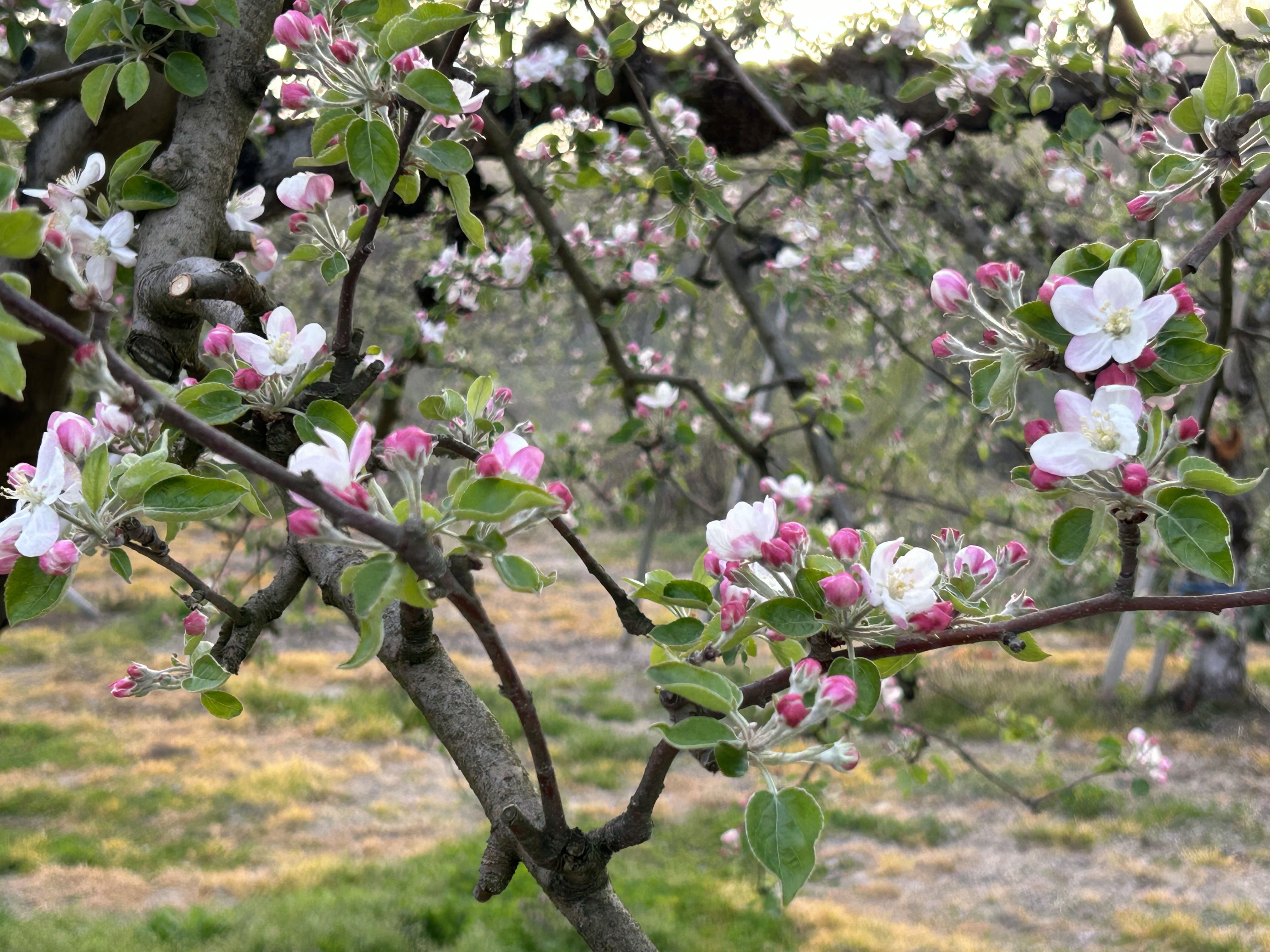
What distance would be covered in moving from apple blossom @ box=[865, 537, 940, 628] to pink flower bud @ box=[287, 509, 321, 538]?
1.13 ft

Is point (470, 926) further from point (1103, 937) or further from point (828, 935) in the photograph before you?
point (1103, 937)

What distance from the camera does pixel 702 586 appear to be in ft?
2.20

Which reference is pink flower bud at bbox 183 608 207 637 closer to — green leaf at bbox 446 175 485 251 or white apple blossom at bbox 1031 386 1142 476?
green leaf at bbox 446 175 485 251

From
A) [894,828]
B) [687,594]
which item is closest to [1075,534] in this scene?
[687,594]

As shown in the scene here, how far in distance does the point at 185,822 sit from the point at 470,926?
5.06ft

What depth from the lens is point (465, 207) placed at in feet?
2.77

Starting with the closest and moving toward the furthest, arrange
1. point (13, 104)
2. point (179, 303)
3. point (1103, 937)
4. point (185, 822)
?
point (179, 303)
point (13, 104)
point (1103, 937)
point (185, 822)

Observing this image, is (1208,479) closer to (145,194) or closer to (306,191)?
(306,191)

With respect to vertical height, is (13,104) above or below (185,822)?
above

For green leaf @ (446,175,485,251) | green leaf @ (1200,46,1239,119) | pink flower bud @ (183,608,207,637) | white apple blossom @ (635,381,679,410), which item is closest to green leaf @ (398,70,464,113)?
green leaf @ (446,175,485,251)

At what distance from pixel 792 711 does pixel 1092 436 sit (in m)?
0.25

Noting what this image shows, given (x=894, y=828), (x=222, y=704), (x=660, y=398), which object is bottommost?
(x=894, y=828)

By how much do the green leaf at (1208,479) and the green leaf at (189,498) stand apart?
0.59m

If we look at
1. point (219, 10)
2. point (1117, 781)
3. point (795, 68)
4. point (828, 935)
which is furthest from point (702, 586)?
point (1117, 781)
